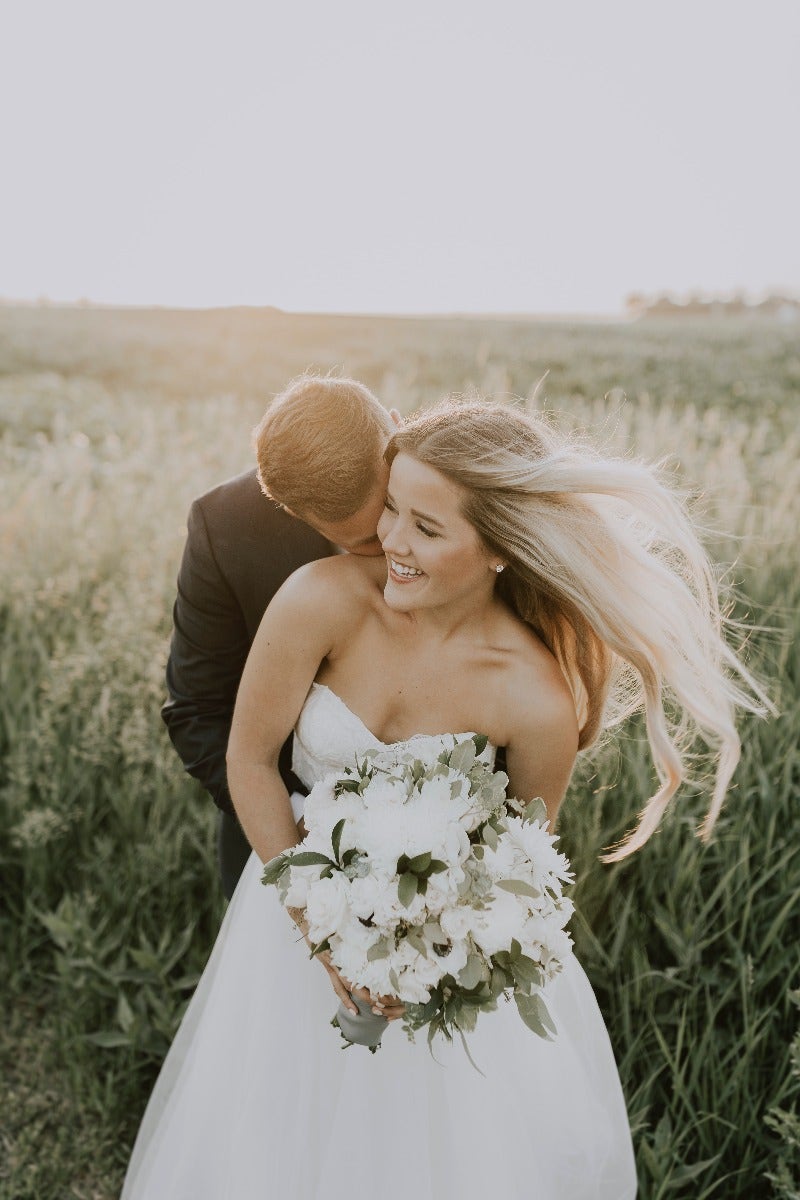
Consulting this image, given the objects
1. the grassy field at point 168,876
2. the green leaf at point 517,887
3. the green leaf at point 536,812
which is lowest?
the grassy field at point 168,876

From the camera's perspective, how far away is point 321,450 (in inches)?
85.1

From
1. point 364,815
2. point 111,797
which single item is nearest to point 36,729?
point 111,797

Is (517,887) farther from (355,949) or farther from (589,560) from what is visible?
(589,560)

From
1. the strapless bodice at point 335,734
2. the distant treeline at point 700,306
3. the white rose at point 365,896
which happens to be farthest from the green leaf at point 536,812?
the distant treeline at point 700,306

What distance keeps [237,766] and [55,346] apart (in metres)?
20.6

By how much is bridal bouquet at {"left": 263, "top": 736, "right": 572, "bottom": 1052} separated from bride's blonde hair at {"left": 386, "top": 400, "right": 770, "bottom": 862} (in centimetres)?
53

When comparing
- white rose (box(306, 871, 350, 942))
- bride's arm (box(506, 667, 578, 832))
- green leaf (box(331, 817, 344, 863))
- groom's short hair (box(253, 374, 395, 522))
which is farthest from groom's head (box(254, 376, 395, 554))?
white rose (box(306, 871, 350, 942))

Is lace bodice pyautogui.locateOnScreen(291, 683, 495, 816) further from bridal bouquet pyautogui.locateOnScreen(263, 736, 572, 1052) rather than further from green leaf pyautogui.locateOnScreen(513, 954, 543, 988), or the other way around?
green leaf pyautogui.locateOnScreen(513, 954, 543, 988)

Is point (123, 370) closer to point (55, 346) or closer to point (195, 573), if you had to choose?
point (55, 346)

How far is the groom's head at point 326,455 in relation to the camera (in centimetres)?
217

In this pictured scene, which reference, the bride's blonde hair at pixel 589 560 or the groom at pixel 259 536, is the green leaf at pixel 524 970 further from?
the groom at pixel 259 536

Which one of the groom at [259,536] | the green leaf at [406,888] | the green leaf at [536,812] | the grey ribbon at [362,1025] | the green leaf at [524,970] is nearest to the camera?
the green leaf at [406,888]

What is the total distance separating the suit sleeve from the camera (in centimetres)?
269

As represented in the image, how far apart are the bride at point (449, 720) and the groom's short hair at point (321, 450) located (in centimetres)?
8
